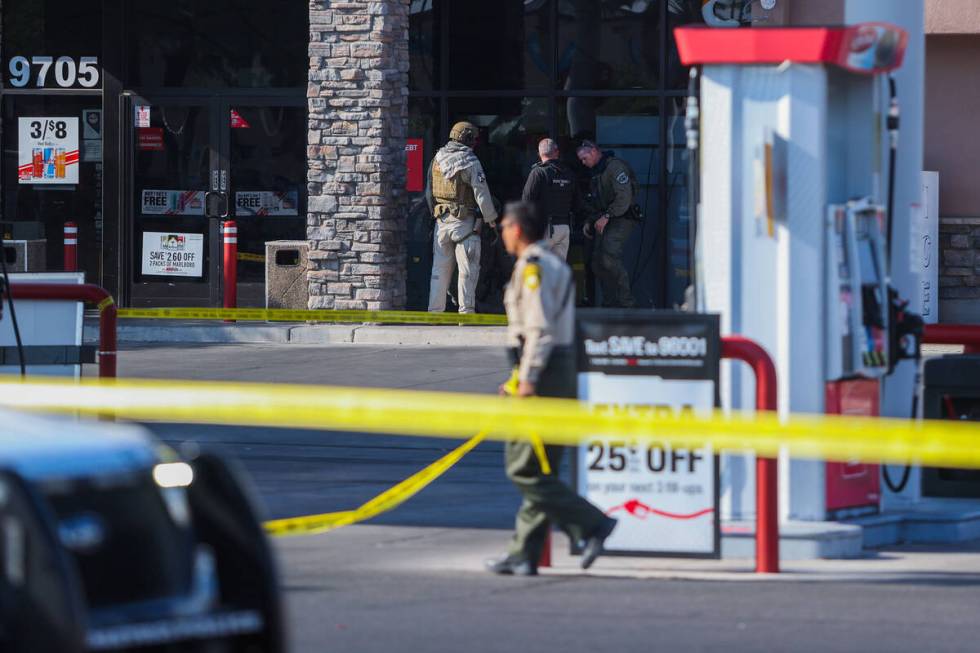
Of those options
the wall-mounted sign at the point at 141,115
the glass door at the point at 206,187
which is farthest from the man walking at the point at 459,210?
the wall-mounted sign at the point at 141,115

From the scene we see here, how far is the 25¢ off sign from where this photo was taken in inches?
355

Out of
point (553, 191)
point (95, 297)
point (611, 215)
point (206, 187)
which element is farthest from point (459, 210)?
point (95, 297)

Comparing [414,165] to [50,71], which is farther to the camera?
[50,71]

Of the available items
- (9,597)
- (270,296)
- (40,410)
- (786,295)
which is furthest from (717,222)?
(270,296)

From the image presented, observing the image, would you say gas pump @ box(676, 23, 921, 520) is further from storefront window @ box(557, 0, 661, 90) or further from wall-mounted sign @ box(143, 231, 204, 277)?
wall-mounted sign @ box(143, 231, 204, 277)

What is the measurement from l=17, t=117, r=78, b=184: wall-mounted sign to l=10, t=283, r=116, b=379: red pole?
1197 cm

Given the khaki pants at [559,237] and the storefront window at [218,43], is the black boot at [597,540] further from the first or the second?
the storefront window at [218,43]

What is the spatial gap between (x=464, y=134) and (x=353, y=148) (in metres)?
1.61

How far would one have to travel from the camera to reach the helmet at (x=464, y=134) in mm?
20172

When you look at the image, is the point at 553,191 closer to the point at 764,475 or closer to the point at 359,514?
the point at 359,514

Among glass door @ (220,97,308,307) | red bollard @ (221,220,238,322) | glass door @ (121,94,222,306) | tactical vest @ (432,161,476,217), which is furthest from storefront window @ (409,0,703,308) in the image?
glass door @ (121,94,222,306)

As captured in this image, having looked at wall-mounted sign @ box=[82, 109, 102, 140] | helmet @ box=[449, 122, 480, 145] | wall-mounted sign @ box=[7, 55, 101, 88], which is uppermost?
wall-mounted sign @ box=[7, 55, 101, 88]

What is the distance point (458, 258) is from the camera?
20531mm

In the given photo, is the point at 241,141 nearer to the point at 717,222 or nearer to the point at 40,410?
the point at 40,410
